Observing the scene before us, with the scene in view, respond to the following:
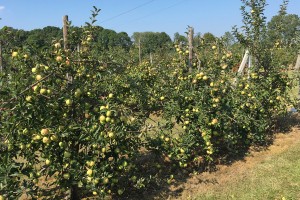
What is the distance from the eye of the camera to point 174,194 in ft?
17.7

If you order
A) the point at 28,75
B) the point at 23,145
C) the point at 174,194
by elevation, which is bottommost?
the point at 174,194

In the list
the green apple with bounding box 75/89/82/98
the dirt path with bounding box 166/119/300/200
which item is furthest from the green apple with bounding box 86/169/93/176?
the dirt path with bounding box 166/119/300/200

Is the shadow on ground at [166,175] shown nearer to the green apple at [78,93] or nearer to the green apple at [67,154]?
the green apple at [67,154]

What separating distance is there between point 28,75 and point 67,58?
1.94 feet

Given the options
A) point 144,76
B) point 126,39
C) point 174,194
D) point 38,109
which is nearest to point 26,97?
point 38,109

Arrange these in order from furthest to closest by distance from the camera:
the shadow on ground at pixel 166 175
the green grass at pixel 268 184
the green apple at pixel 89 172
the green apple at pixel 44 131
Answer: the shadow on ground at pixel 166 175 → the green grass at pixel 268 184 → the green apple at pixel 89 172 → the green apple at pixel 44 131

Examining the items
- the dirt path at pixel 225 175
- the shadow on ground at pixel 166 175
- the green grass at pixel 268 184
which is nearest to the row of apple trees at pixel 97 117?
the shadow on ground at pixel 166 175

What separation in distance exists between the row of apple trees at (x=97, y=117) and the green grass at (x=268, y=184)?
2.63ft

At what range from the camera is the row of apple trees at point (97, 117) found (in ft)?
12.9

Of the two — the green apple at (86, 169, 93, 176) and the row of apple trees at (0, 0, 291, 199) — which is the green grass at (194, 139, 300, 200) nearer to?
the row of apple trees at (0, 0, 291, 199)

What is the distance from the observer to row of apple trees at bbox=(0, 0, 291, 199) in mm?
3938

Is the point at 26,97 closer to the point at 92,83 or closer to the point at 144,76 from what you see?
the point at 92,83

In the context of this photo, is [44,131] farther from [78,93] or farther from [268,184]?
[268,184]

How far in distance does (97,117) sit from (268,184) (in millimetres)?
3243
